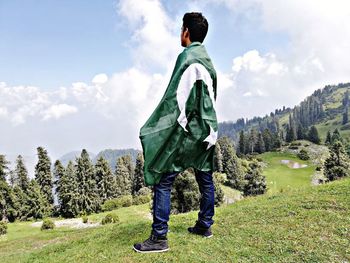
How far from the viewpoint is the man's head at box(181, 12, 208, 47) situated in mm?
6961

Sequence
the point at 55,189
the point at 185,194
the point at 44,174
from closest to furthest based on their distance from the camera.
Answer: the point at 185,194 < the point at 55,189 < the point at 44,174

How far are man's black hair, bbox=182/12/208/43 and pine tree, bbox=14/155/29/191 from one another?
253 feet

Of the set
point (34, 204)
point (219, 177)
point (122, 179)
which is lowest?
point (34, 204)

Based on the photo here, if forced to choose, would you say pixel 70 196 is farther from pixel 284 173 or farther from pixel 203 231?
pixel 284 173

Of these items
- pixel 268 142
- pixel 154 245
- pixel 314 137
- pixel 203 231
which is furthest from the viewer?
pixel 314 137

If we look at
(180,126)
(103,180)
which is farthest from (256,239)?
(103,180)

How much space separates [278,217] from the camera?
9055 millimetres

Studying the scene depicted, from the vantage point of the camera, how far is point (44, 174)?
78.2 meters

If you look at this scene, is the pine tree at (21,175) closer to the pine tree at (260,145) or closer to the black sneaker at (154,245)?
the black sneaker at (154,245)

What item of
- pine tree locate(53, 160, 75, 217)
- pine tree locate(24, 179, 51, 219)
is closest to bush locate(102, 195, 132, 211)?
pine tree locate(53, 160, 75, 217)

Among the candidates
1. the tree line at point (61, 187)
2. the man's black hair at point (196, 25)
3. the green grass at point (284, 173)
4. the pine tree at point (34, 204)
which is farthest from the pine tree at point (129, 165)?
the man's black hair at point (196, 25)

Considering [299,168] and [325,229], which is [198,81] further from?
[299,168]

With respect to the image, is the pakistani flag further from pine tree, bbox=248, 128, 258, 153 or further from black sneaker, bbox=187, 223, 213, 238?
pine tree, bbox=248, 128, 258, 153

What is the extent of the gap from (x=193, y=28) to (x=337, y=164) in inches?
2522
